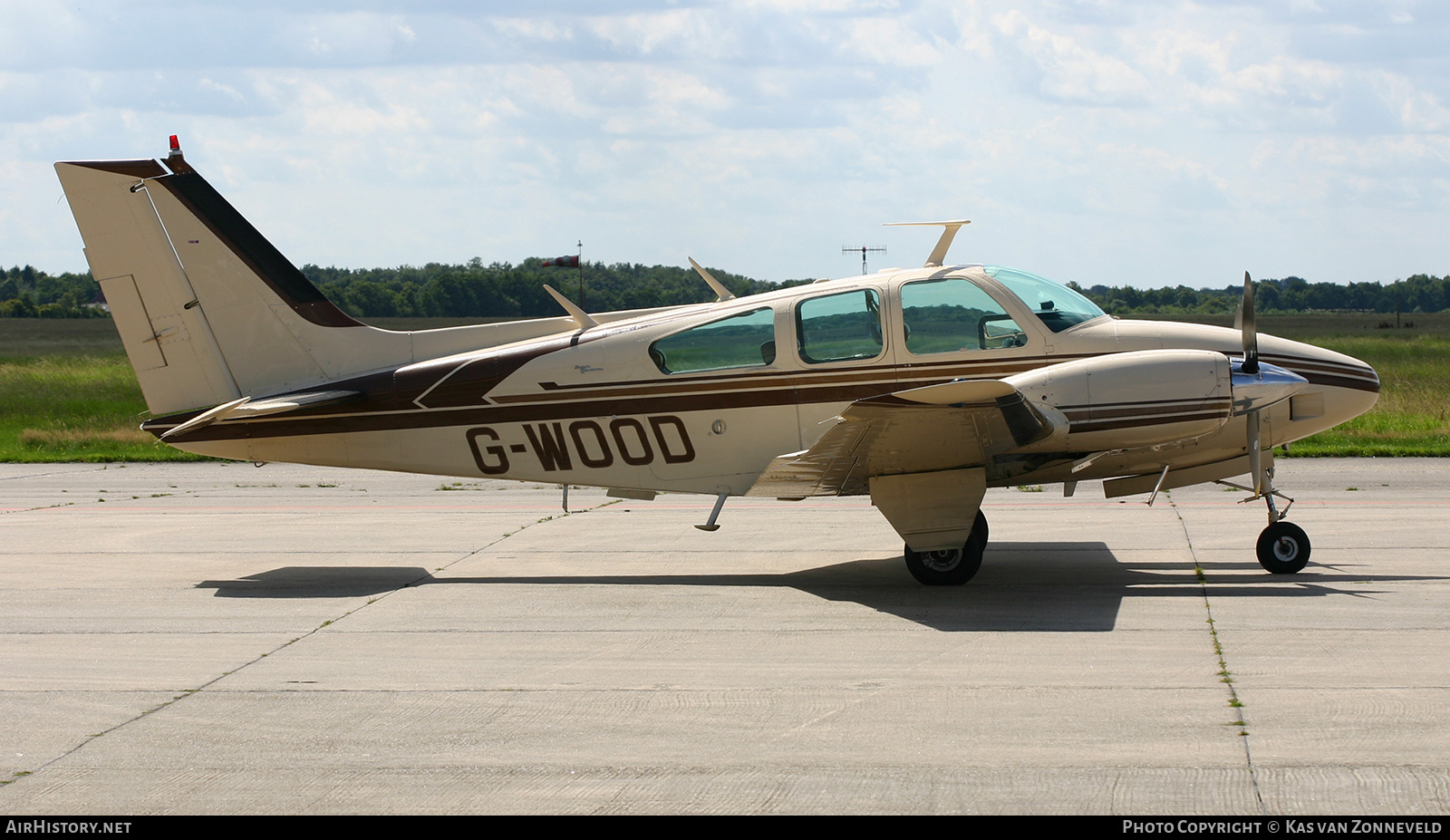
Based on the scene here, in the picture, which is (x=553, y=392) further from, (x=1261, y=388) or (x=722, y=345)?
(x=1261, y=388)

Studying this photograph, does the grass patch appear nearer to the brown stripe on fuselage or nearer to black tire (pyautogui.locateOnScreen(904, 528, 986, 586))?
the brown stripe on fuselage

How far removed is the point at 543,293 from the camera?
23562 mm

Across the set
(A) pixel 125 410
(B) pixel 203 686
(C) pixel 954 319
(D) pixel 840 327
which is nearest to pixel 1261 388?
(C) pixel 954 319

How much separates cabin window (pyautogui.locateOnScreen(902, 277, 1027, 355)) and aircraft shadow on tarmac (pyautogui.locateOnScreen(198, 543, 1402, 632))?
1.97 m

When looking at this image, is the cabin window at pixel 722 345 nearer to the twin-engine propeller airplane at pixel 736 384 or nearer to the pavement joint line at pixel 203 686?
the twin-engine propeller airplane at pixel 736 384

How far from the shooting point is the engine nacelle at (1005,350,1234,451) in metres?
8.78

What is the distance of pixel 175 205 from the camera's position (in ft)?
34.7

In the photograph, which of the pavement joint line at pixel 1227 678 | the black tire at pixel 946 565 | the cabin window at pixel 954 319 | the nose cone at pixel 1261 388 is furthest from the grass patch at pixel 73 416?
the nose cone at pixel 1261 388

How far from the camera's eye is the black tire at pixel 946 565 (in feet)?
31.2

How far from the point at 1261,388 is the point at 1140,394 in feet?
3.11

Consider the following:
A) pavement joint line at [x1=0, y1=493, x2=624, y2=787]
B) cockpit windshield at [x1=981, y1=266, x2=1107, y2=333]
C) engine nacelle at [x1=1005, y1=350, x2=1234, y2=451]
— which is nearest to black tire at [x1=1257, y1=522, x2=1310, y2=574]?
engine nacelle at [x1=1005, y1=350, x2=1234, y2=451]

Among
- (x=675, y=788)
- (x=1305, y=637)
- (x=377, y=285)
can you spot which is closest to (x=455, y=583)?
(x=675, y=788)

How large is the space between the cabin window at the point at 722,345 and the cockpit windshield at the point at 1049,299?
1.91m
